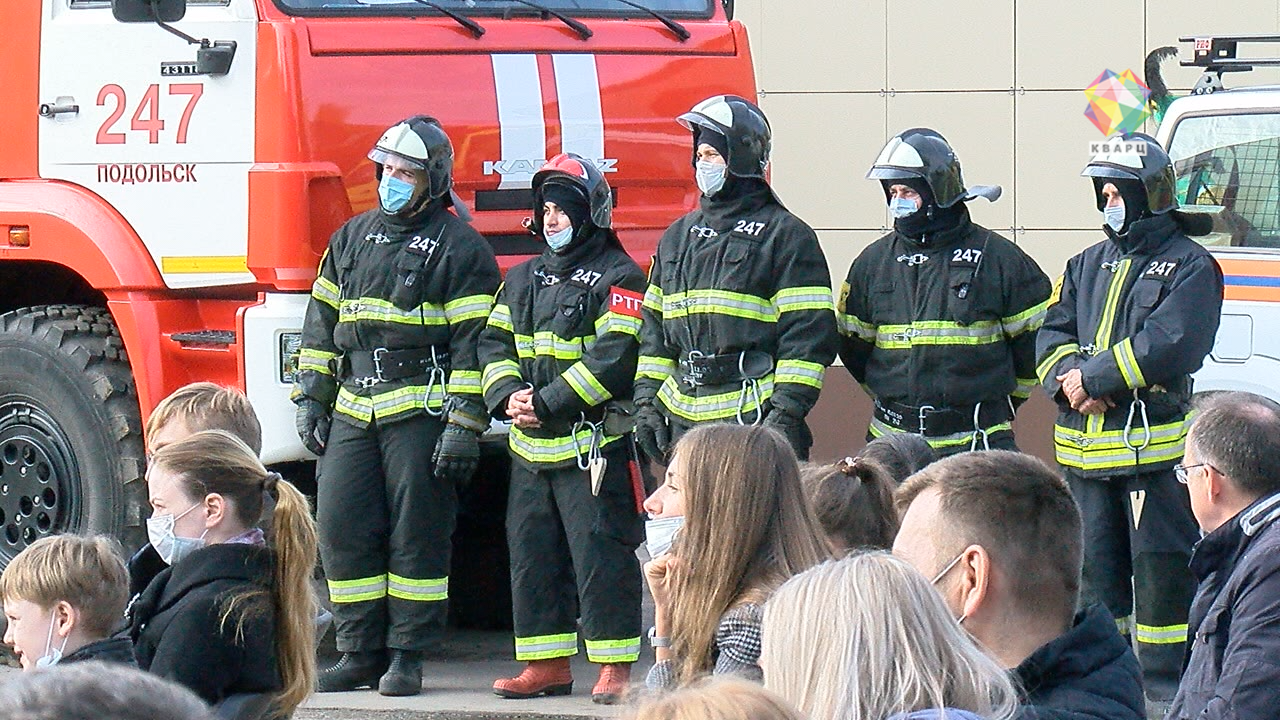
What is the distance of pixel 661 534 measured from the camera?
4.13 metres

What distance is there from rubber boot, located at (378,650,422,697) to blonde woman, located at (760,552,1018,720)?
4379 millimetres

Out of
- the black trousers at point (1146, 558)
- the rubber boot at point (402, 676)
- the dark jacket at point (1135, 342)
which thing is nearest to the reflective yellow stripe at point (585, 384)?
the rubber boot at point (402, 676)

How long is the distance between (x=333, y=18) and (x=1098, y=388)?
9.70 feet

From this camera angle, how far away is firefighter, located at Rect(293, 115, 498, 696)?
6.64 m

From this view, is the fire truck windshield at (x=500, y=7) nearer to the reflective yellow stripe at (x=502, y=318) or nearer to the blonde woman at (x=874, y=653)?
the reflective yellow stripe at (x=502, y=318)

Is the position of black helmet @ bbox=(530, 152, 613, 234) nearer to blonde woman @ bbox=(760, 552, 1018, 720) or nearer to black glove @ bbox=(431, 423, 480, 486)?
black glove @ bbox=(431, 423, 480, 486)

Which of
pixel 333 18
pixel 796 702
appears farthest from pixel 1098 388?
pixel 796 702

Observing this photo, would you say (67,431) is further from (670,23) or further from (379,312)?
(670,23)

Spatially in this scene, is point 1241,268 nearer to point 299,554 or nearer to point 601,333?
point 601,333

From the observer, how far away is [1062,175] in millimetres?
10578

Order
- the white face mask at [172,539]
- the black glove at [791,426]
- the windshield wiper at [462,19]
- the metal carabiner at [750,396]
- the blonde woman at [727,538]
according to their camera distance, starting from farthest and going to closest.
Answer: the windshield wiper at [462,19] < the metal carabiner at [750,396] < the black glove at [791,426] < the white face mask at [172,539] < the blonde woman at [727,538]

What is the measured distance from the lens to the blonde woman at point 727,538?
3.63 meters

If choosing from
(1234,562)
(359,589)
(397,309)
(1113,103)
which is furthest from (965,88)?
(1234,562)

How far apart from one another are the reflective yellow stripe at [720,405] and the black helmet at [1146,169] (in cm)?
128
